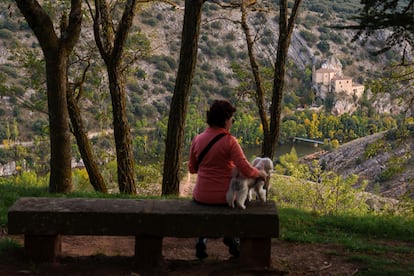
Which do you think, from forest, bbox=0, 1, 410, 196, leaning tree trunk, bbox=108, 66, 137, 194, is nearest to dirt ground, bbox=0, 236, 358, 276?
leaning tree trunk, bbox=108, 66, 137, 194

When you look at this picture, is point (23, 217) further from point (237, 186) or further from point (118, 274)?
point (237, 186)

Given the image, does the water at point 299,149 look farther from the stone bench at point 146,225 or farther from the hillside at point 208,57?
the stone bench at point 146,225

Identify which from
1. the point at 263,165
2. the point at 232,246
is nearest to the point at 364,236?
the point at 232,246

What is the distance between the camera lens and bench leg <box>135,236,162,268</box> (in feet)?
15.6

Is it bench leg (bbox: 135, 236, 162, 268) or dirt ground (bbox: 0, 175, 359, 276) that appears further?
bench leg (bbox: 135, 236, 162, 268)

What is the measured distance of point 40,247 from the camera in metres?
4.72

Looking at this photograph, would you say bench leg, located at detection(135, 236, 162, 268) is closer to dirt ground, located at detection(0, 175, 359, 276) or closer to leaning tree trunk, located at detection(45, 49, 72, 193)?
dirt ground, located at detection(0, 175, 359, 276)

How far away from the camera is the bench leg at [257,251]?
185 inches

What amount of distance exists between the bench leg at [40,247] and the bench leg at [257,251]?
1652mm

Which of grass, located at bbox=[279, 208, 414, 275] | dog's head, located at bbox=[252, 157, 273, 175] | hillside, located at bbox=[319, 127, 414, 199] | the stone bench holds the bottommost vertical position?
hillside, located at bbox=[319, 127, 414, 199]

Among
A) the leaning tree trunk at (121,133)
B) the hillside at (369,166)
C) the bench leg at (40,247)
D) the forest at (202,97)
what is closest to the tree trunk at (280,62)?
the forest at (202,97)

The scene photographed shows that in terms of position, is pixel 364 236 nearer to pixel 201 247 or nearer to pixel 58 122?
pixel 201 247

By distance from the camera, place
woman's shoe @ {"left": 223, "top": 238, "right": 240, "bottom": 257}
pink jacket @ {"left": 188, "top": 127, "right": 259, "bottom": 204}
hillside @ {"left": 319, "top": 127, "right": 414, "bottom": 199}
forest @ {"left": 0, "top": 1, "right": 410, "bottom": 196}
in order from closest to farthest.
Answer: pink jacket @ {"left": 188, "top": 127, "right": 259, "bottom": 204}, woman's shoe @ {"left": 223, "top": 238, "right": 240, "bottom": 257}, forest @ {"left": 0, "top": 1, "right": 410, "bottom": 196}, hillside @ {"left": 319, "top": 127, "right": 414, "bottom": 199}

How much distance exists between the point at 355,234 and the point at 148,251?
3359 millimetres
